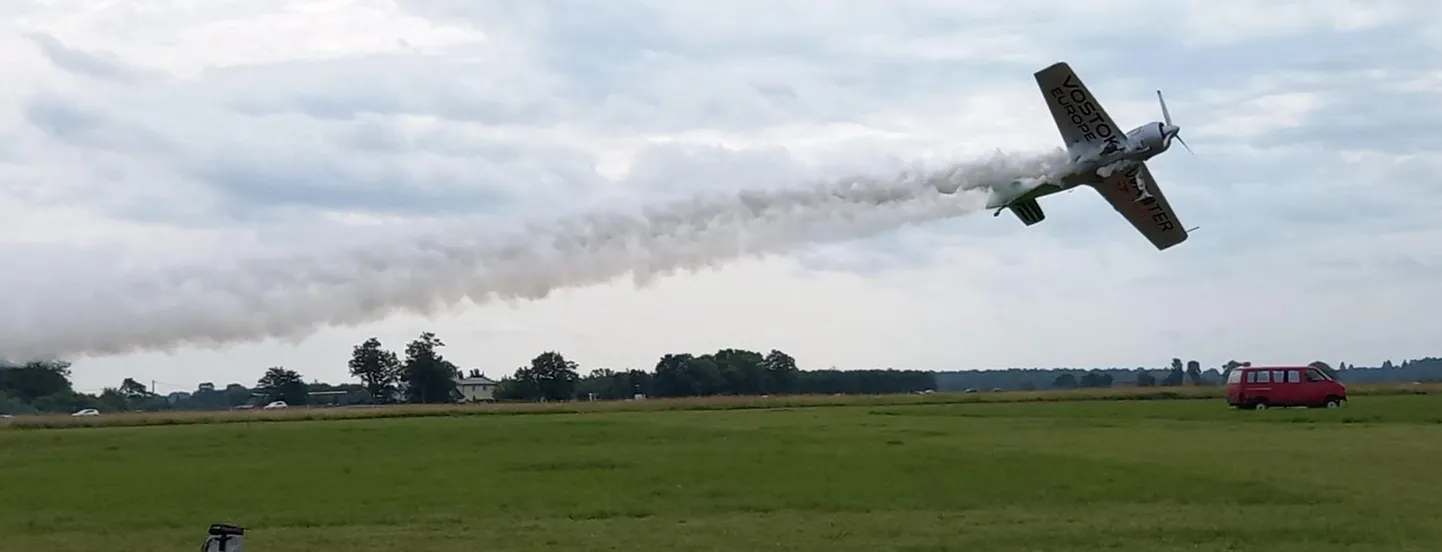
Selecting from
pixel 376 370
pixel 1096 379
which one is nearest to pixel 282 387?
pixel 376 370

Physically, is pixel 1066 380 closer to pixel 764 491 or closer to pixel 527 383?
pixel 527 383

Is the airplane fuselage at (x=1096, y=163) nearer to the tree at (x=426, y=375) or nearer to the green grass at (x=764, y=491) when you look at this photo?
the green grass at (x=764, y=491)

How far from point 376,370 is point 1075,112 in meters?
103

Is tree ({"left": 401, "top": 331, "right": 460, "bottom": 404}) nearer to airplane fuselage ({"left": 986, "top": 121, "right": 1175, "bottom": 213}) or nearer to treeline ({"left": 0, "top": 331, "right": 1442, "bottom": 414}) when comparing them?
treeline ({"left": 0, "top": 331, "right": 1442, "bottom": 414})

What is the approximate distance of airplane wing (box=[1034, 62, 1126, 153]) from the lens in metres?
35.0

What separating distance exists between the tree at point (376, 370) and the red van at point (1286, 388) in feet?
289

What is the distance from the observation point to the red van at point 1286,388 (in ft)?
170

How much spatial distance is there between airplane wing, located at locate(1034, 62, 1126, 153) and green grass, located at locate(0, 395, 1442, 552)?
24.6 ft

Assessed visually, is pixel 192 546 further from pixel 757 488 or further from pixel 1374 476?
pixel 1374 476

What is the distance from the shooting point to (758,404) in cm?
7569

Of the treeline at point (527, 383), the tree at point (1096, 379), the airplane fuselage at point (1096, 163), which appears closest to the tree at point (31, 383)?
the treeline at point (527, 383)

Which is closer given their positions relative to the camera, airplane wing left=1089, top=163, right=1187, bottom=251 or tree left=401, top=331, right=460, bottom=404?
airplane wing left=1089, top=163, right=1187, bottom=251

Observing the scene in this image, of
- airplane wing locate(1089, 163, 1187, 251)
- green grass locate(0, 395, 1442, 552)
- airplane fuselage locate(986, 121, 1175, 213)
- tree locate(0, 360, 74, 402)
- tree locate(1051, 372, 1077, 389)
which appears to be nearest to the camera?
green grass locate(0, 395, 1442, 552)

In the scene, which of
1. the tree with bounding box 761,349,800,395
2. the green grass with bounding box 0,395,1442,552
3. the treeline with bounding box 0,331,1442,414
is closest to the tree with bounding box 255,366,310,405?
the treeline with bounding box 0,331,1442,414
